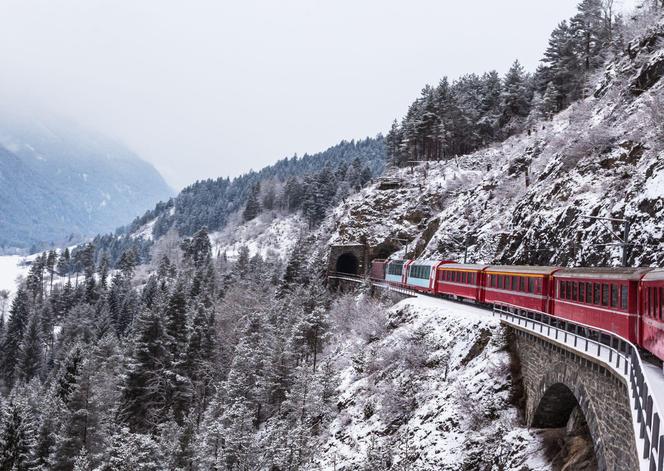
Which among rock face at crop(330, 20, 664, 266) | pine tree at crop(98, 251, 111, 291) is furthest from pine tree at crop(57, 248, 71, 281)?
rock face at crop(330, 20, 664, 266)

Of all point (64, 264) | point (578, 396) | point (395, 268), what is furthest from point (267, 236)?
point (578, 396)

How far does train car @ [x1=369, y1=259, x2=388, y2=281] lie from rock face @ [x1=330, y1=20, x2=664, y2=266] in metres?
5.00

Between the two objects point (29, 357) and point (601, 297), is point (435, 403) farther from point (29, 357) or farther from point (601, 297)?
point (29, 357)

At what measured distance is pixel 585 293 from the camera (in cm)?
2094

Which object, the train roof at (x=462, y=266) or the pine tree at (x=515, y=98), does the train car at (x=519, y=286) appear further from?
the pine tree at (x=515, y=98)

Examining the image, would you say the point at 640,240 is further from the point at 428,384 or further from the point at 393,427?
the point at 393,427

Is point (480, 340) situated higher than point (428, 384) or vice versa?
point (480, 340)

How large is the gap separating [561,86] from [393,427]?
65.0 metres

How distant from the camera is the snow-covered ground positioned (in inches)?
891

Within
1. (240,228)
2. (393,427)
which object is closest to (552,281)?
(393,427)

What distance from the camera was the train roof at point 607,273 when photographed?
17047 mm

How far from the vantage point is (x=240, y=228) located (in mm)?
186000

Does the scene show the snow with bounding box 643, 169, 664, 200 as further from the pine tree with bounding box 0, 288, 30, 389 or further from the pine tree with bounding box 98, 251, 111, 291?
the pine tree with bounding box 98, 251, 111, 291

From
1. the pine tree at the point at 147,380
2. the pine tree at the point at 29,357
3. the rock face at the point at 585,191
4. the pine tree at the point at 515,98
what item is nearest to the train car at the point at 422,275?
the rock face at the point at 585,191
